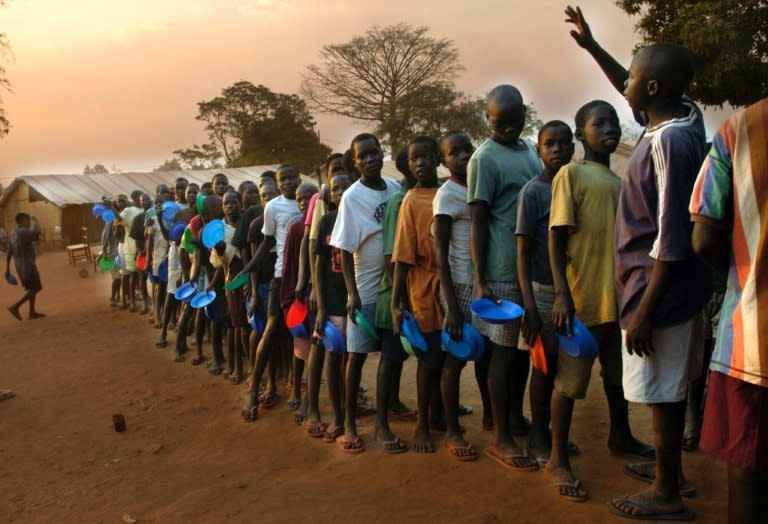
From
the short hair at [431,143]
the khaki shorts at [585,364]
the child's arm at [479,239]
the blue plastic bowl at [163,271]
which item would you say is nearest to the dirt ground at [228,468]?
the khaki shorts at [585,364]

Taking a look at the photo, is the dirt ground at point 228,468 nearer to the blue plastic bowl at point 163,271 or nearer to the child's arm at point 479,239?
the child's arm at point 479,239

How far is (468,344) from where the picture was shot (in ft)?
11.8

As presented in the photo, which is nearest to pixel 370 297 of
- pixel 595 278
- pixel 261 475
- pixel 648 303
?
pixel 261 475

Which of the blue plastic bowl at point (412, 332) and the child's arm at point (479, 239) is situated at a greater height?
the child's arm at point (479, 239)

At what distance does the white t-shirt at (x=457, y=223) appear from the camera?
11.9 feet

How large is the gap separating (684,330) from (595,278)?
0.53m

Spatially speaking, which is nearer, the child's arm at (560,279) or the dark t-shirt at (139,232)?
the child's arm at (560,279)

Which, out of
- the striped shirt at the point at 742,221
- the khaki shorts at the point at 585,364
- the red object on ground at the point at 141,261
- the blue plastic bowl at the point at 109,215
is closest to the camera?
the striped shirt at the point at 742,221

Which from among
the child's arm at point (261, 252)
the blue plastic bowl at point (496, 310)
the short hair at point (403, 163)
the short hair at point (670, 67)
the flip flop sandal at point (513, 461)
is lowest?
the flip flop sandal at point (513, 461)

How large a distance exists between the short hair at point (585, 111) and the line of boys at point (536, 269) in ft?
0.04

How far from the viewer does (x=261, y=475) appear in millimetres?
3857

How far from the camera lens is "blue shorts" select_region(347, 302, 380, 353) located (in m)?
4.14

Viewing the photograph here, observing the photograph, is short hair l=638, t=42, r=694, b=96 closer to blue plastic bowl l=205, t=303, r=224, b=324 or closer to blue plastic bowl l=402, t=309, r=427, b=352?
blue plastic bowl l=402, t=309, r=427, b=352

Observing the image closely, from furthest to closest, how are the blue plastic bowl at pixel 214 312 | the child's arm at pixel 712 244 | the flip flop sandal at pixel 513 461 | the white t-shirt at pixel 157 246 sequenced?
1. the white t-shirt at pixel 157 246
2. the blue plastic bowl at pixel 214 312
3. the flip flop sandal at pixel 513 461
4. the child's arm at pixel 712 244
